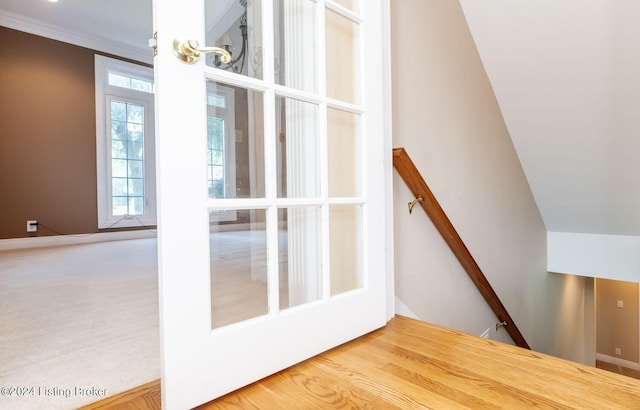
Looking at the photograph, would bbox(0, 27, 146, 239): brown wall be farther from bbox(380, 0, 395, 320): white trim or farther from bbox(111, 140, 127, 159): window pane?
bbox(380, 0, 395, 320): white trim

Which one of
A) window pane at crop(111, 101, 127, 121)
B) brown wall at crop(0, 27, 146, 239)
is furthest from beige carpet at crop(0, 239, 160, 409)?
window pane at crop(111, 101, 127, 121)

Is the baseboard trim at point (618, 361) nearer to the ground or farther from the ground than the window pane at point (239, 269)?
nearer to the ground

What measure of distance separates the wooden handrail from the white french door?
148 millimetres

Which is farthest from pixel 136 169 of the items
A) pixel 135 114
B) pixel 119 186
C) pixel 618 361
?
pixel 618 361

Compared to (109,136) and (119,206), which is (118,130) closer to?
(109,136)

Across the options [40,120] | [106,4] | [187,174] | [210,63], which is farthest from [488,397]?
[40,120]

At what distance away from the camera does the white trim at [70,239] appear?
3.71 meters

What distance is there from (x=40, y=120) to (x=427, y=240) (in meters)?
4.60

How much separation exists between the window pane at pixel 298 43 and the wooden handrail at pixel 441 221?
59 centimetres

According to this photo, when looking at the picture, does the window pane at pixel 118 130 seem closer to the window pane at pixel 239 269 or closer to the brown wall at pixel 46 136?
the brown wall at pixel 46 136

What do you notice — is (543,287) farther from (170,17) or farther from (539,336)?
(170,17)

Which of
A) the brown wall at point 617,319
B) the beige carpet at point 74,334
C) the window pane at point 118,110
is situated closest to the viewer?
the beige carpet at point 74,334

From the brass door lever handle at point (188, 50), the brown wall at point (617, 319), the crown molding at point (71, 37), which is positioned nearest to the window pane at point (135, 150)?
the crown molding at point (71, 37)

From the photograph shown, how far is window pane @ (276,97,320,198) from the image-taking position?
1177 millimetres
